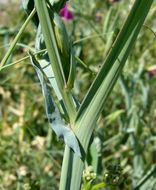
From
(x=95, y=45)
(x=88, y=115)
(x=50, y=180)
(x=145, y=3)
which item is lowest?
(x=50, y=180)

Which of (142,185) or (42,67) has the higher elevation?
(42,67)

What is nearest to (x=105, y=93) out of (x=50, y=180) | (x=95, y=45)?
(x=50, y=180)

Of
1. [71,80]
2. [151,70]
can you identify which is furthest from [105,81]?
[151,70]

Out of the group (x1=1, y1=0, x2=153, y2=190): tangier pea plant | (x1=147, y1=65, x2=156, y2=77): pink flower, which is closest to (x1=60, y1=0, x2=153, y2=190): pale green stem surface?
(x1=1, y1=0, x2=153, y2=190): tangier pea plant

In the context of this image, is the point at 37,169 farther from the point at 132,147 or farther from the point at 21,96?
the point at 21,96

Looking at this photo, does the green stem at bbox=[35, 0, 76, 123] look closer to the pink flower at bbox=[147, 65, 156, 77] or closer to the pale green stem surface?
the pale green stem surface

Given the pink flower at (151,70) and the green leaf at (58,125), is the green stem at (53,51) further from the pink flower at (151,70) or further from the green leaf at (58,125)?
the pink flower at (151,70)

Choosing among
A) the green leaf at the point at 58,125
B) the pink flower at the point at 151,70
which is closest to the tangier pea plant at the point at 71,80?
the green leaf at the point at 58,125

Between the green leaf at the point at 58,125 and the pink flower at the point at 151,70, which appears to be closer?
the green leaf at the point at 58,125
